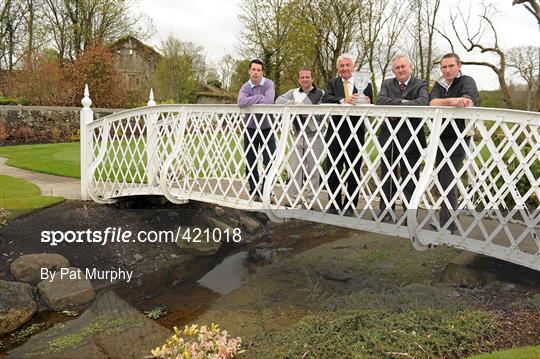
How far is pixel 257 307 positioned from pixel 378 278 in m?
1.50

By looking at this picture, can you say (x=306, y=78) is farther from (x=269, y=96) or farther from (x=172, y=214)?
(x=172, y=214)

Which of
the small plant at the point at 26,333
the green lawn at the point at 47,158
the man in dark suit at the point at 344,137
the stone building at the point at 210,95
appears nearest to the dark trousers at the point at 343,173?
the man in dark suit at the point at 344,137

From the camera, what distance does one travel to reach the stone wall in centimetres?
1535

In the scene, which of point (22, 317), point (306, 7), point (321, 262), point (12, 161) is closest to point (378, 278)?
point (321, 262)

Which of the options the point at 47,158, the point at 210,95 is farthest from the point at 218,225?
the point at 210,95

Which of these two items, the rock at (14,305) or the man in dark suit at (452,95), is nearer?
the man in dark suit at (452,95)

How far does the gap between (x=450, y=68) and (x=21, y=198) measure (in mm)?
6696

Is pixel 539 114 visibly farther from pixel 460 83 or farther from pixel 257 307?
pixel 257 307

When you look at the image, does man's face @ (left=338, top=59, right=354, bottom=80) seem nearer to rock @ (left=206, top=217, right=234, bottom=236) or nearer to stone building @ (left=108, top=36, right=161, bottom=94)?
rock @ (left=206, top=217, right=234, bottom=236)

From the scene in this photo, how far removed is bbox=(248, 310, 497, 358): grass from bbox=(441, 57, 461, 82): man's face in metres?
2.19

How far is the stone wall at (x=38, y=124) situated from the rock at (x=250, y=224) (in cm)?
1016

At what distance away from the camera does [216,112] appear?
600cm

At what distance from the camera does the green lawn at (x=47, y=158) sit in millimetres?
10292

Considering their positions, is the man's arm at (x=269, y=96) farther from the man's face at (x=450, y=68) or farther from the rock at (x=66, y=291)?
the rock at (x=66, y=291)
